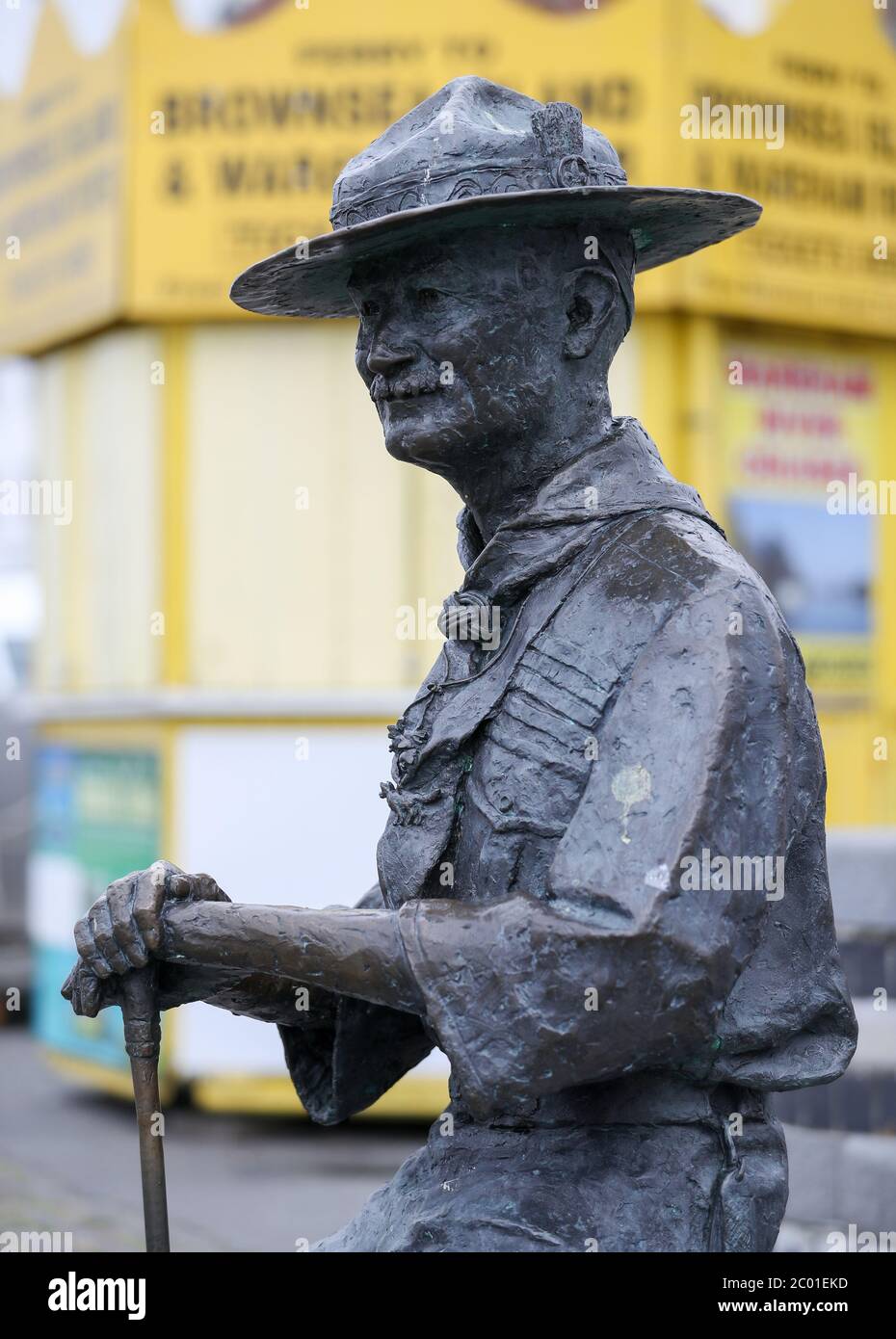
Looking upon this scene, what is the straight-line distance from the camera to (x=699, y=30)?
7.34 m

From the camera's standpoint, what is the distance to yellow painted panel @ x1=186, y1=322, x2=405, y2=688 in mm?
7477

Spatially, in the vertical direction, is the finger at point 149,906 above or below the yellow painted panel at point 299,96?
below

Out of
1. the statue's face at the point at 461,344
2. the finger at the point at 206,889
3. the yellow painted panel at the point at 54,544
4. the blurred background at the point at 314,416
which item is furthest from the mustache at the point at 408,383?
the yellow painted panel at the point at 54,544

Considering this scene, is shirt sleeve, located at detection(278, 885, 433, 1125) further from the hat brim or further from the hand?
the hat brim

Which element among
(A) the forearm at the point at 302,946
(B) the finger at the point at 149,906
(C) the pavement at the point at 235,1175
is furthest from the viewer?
(C) the pavement at the point at 235,1175

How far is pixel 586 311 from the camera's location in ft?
7.29

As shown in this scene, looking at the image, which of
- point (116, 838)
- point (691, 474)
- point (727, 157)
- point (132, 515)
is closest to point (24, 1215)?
point (116, 838)

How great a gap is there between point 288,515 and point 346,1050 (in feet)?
17.4

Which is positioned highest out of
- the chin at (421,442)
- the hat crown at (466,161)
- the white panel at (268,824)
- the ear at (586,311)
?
the hat crown at (466,161)

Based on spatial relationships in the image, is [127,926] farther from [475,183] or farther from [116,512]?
[116,512]

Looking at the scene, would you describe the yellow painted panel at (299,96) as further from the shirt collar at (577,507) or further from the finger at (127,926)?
the finger at (127,926)

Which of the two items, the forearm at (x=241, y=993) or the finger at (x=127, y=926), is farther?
the forearm at (x=241, y=993)

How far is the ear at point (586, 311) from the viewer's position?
7.23ft

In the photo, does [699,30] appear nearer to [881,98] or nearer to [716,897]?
[881,98]
